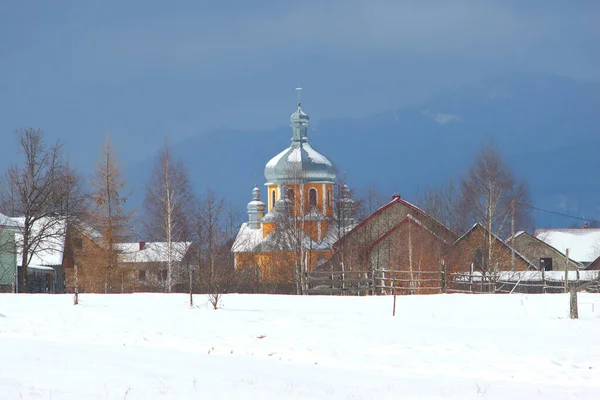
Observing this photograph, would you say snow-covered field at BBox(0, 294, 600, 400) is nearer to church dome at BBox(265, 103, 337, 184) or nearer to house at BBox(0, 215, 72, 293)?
house at BBox(0, 215, 72, 293)

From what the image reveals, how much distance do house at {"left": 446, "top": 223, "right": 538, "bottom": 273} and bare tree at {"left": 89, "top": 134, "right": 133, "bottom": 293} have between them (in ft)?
55.6

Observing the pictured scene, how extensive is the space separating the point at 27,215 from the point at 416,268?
65.4 feet

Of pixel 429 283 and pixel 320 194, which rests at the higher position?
pixel 320 194

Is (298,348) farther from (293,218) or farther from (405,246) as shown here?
(293,218)

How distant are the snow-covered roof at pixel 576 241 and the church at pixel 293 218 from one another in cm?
1552

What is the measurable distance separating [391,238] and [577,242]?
63.5 ft

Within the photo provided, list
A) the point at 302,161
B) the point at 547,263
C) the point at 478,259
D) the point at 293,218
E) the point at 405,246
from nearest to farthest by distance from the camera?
the point at 478,259 < the point at 405,246 < the point at 293,218 < the point at 547,263 < the point at 302,161

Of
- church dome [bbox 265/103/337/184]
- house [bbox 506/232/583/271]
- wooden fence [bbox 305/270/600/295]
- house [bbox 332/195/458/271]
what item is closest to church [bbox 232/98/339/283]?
church dome [bbox 265/103/337/184]

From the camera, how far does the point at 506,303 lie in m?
30.2

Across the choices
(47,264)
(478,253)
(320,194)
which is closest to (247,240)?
(320,194)

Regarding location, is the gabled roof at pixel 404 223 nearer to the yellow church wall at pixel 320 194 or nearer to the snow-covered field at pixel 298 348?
the yellow church wall at pixel 320 194

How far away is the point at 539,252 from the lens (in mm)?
62219

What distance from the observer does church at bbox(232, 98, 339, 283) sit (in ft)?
190

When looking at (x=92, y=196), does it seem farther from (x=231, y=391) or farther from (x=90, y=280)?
(x=231, y=391)
